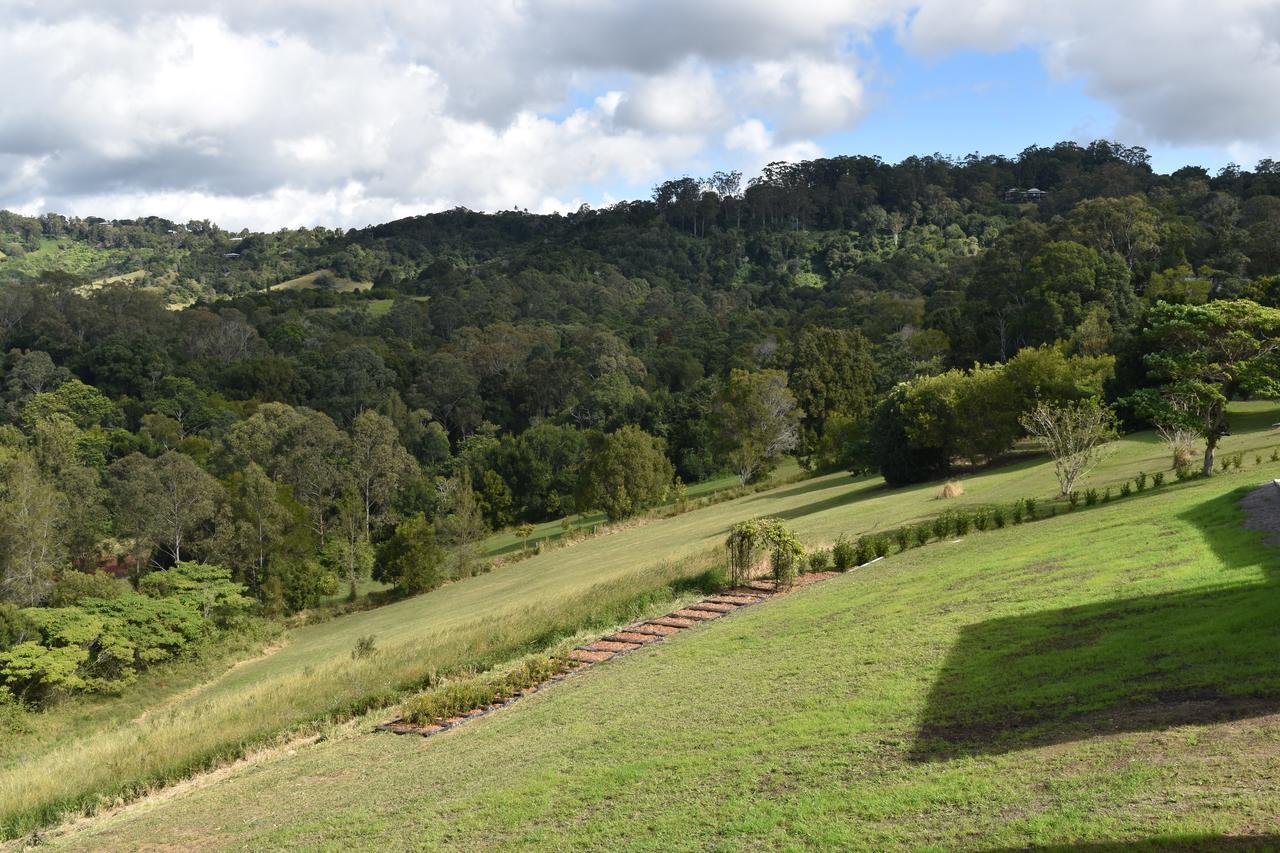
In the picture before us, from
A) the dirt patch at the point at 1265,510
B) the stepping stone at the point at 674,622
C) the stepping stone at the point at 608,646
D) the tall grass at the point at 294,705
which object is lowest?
the tall grass at the point at 294,705

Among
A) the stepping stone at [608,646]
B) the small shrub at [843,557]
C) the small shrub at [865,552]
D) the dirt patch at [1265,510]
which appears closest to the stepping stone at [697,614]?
the stepping stone at [608,646]

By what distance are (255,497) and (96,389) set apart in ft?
148

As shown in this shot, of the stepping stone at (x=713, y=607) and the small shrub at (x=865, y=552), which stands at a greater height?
the small shrub at (x=865, y=552)

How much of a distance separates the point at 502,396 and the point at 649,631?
3247 inches

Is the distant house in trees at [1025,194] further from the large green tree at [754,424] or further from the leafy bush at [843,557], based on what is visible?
the leafy bush at [843,557]

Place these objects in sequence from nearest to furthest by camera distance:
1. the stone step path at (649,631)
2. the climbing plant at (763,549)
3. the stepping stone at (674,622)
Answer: the stone step path at (649,631) → the stepping stone at (674,622) → the climbing plant at (763,549)

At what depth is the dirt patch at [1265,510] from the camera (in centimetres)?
1582

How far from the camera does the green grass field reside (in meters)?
8.39

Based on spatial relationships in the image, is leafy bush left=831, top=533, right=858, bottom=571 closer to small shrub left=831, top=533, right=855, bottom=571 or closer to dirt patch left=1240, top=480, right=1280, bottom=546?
small shrub left=831, top=533, right=855, bottom=571

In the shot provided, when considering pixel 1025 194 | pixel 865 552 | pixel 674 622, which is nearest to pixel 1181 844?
pixel 674 622

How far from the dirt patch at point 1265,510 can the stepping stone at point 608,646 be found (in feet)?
37.7

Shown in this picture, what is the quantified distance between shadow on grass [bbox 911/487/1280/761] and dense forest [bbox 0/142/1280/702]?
13.6 metres

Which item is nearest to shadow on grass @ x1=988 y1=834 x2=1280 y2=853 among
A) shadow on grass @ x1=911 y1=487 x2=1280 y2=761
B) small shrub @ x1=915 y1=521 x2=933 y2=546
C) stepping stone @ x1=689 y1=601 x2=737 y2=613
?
shadow on grass @ x1=911 y1=487 x2=1280 y2=761

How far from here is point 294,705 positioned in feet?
68.6
